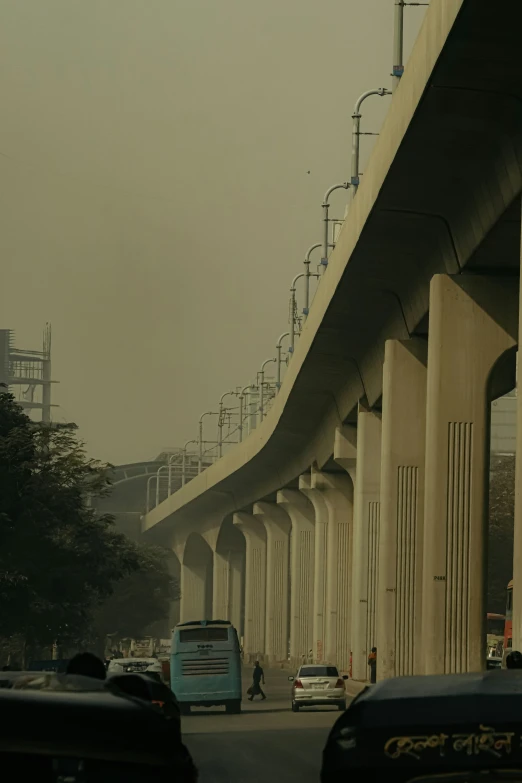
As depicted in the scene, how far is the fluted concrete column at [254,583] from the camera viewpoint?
120438 millimetres

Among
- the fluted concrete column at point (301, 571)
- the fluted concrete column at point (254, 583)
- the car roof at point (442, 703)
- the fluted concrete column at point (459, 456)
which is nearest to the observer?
the car roof at point (442, 703)

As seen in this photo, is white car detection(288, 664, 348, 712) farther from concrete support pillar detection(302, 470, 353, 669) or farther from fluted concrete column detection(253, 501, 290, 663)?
fluted concrete column detection(253, 501, 290, 663)

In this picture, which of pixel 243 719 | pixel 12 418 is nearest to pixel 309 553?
pixel 12 418

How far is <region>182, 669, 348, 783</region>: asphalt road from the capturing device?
21406 millimetres

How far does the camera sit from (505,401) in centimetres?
17650

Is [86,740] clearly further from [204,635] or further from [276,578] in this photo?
[276,578]

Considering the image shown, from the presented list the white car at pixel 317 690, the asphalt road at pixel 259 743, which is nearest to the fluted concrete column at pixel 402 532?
the white car at pixel 317 690

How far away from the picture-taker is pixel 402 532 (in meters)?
52.0

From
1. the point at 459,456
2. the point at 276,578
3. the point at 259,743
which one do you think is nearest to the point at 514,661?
the point at 259,743

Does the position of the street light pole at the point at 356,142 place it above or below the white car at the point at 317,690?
above

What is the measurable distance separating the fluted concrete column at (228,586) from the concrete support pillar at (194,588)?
8.72 metres

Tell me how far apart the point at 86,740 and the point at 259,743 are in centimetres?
2251

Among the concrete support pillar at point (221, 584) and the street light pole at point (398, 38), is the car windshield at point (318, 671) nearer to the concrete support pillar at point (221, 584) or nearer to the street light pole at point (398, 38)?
the street light pole at point (398, 38)

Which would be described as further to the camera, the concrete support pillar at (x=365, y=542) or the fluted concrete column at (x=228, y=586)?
the fluted concrete column at (x=228, y=586)
